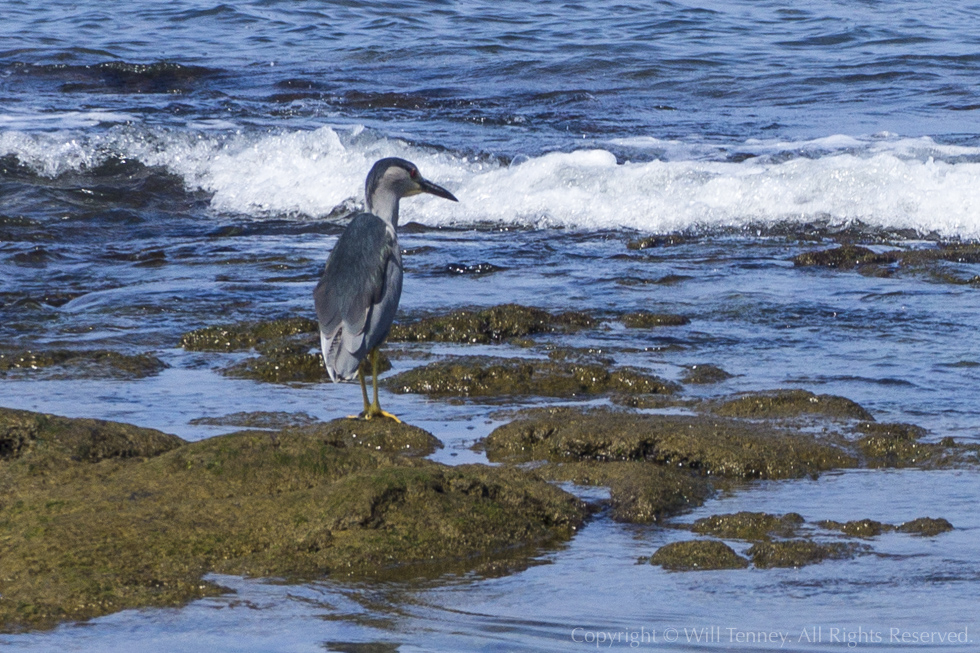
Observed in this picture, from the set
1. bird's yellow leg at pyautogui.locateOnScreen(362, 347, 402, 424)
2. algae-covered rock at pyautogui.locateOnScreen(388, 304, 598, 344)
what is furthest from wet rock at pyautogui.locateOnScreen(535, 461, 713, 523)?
algae-covered rock at pyautogui.locateOnScreen(388, 304, 598, 344)

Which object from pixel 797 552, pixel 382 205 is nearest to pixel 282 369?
pixel 382 205

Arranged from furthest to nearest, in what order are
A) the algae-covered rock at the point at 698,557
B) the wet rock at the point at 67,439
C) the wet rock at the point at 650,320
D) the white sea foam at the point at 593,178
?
the white sea foam at the point at 593,178, the wet rock at the point at 650,320, the wet rock at the point at 67,439, the algae-covered rock at the point at 698,557

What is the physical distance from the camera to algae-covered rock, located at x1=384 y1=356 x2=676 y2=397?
540 centimetres

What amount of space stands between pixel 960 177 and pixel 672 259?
2954mm

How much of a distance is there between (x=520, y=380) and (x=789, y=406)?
1105mm

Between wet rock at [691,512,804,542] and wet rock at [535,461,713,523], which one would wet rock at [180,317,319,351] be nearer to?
wet rock at [535,461,713,523]

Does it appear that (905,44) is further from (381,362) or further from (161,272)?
(381,362)

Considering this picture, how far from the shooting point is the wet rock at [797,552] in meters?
3.41

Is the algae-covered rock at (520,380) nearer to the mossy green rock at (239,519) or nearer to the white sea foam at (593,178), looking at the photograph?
the mossy green rock at (239,519)

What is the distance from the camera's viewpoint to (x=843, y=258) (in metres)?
8.16

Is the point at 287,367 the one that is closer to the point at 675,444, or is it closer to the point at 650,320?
the point at 650,320

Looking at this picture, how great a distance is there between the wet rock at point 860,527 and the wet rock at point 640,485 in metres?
0.44

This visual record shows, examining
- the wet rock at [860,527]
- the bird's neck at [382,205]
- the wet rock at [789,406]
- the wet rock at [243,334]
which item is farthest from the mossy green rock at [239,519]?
the wet rock at [243,334]

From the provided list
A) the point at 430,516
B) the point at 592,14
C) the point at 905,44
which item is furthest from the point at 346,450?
the point at 592,14
